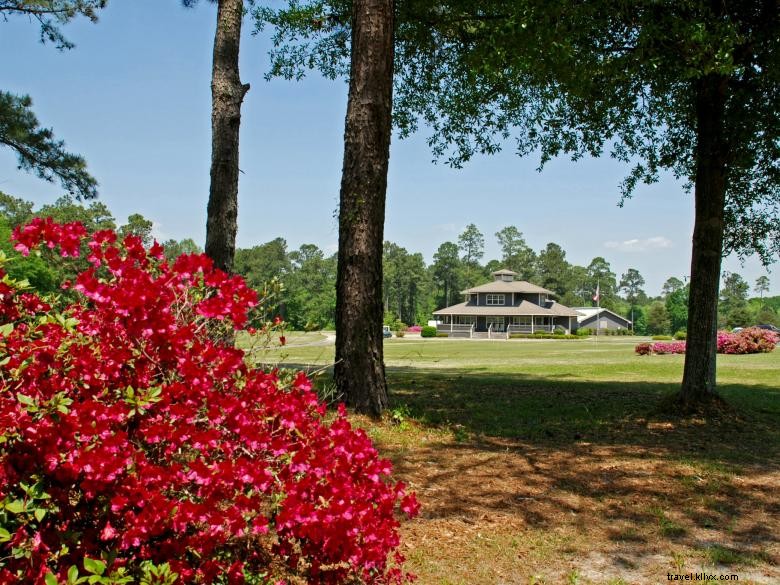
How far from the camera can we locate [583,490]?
16.7ft

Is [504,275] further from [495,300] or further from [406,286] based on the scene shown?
[406,286]

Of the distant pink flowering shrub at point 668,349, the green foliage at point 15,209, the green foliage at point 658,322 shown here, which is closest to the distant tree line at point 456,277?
the green foliage at point 658,322

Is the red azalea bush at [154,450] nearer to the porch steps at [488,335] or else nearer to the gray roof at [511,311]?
the porch steps at [488,335]

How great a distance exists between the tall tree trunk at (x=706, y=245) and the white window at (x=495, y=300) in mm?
62300

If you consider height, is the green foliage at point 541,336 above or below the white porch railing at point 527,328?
below

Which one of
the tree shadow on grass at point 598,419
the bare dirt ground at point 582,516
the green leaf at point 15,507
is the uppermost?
the green leaf at point 15,507

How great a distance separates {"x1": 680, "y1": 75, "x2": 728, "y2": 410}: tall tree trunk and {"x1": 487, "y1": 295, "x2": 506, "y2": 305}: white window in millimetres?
62300

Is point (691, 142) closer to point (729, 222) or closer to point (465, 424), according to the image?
point (729, 222)

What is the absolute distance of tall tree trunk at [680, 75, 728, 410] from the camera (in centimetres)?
851

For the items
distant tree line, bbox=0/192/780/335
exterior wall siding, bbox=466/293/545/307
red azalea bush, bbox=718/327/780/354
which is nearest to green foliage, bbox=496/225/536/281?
distant tree line, bbox=0/192/780/335

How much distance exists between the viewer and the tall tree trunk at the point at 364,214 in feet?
23.1

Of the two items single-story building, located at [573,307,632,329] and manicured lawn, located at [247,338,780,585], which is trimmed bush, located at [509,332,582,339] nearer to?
single-story building, located at [573,307,632,329]

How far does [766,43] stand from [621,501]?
6697 millimetres

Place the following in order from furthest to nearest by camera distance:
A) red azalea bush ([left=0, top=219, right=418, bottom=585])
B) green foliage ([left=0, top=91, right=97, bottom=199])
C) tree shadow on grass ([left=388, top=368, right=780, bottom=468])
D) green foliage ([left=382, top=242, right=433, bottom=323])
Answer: green foliage ([left=382, top=242, right=433, bottom=323])
green foliage ([left=0, top=91, right=97, bottom=199])
tree shadow on grass ([left=388, top=368, right=780, bottom=468])
red azalea bush ([left=0, top=219, right=418, bottom=585])
